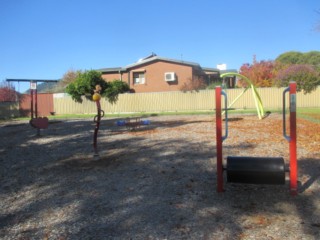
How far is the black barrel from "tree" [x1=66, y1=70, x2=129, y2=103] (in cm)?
2867

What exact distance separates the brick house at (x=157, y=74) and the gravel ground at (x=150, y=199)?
29.3m

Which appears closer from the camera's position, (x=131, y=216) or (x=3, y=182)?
(x=131, y=216)

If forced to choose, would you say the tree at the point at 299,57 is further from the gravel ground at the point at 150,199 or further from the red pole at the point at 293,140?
the red pole at the point at 293,140

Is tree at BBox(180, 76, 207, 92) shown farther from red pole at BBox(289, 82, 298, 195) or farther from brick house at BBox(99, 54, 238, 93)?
red pole at BBox(289, 82, 298, 195)

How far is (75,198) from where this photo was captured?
16.2 feet

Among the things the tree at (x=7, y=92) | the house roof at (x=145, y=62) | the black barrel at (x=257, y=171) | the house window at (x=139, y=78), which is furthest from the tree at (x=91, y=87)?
the black barrel at (x=257, y=171)

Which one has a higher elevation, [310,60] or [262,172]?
[310,60]

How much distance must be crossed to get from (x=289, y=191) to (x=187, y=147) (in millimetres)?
3743

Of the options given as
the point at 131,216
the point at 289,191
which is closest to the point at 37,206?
the point at 131,216

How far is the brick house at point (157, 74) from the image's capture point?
36938mm

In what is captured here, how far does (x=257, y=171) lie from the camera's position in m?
4.56

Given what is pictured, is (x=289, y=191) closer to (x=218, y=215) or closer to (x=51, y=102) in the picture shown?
(x=218, y=215)

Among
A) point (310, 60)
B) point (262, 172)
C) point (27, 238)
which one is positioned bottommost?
point (27, 238)

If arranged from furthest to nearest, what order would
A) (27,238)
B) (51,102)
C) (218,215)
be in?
1. (51,102)
2. (218,215)
3. (27,238)
